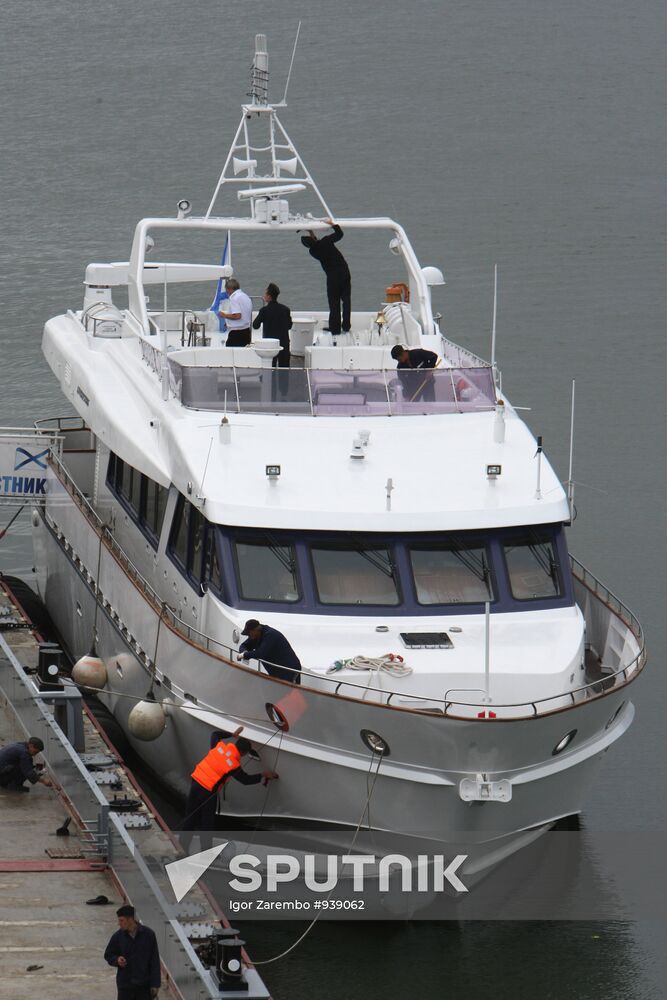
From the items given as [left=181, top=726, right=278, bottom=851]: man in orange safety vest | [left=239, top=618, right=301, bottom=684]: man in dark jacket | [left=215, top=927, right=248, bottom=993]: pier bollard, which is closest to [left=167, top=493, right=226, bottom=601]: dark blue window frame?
[left=239, top=618, right=301, bottom=684]: man in dark jacket

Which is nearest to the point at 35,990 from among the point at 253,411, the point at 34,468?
the point at 253,411

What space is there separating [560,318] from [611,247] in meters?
4.19

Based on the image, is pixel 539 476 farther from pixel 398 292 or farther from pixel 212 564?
pixel 398 292

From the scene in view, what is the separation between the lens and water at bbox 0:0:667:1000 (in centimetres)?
2880

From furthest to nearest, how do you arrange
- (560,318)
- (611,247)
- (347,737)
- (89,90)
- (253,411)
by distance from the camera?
(89,90) → (611,247) → (560,318) → (253,411) → (347,737)

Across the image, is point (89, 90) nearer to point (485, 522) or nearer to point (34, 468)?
point (34, 468)

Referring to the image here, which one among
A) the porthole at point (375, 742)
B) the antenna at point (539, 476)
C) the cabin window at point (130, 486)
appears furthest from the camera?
the cabin window at point (130, 486)

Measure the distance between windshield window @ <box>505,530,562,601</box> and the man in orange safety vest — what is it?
2743 mm

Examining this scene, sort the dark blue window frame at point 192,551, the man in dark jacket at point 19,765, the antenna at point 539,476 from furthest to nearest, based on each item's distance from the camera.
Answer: the antenna at point 539,476, the dark blue window frame at point 192,551, the man in dark jacket at point 19,765

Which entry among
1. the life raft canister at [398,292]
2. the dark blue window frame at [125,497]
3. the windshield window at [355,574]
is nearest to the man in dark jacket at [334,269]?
the life raft canister at [398,292]

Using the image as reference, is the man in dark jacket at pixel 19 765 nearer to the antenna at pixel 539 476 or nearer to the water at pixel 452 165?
the antenna at pixel 539 476

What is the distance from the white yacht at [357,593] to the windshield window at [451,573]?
19 mm

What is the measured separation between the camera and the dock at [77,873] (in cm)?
1142

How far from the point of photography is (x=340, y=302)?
1994 cm
